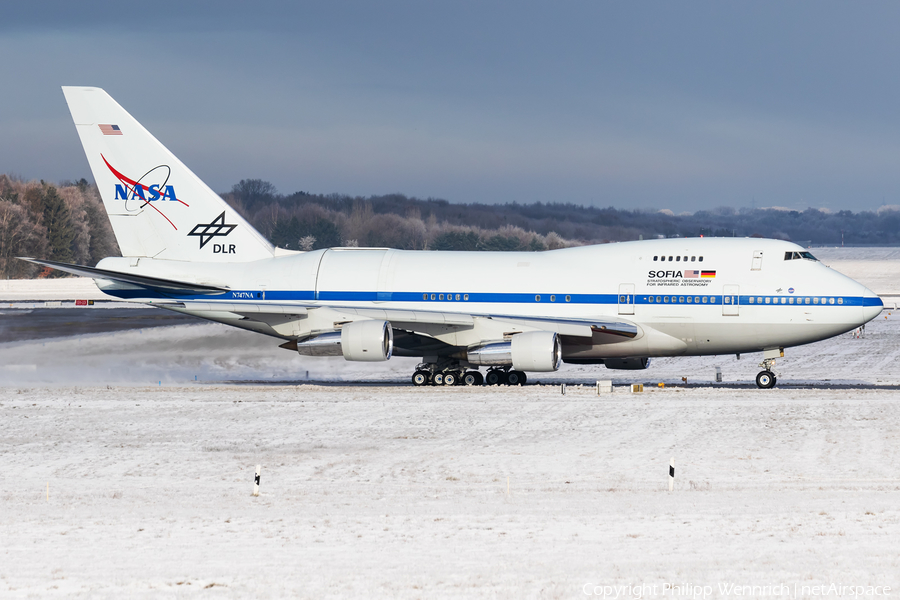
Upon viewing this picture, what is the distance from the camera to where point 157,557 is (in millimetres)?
12219

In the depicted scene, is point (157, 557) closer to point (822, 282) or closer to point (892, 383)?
point (822, 282)

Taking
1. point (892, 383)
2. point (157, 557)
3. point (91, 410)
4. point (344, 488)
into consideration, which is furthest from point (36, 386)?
point (892, 383)

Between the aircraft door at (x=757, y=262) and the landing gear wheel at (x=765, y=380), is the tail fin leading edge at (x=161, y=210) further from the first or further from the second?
the landing gear wheel at (x=765, y=380)

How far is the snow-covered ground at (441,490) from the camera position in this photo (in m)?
11.6

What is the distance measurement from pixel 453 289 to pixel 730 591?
22.6 meters

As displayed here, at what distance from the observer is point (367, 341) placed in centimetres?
3081

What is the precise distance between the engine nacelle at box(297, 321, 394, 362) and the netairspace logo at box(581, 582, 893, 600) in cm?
2020

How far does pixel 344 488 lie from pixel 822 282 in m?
20.4

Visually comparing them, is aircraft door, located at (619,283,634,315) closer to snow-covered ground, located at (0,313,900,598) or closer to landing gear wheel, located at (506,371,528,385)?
snow-covered ground, located at (0,313,900,598)

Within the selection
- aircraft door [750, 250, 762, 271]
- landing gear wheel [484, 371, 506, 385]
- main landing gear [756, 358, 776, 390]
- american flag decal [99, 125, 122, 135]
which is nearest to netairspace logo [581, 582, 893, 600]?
aircraft door [750, 250, 762, 271]

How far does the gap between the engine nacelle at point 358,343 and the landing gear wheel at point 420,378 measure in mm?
2383

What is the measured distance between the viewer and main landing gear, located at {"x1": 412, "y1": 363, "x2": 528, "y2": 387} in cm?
3331

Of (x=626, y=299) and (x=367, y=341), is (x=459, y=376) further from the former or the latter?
(x=626, y=299)

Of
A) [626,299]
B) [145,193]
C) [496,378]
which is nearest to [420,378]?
[496,378]
